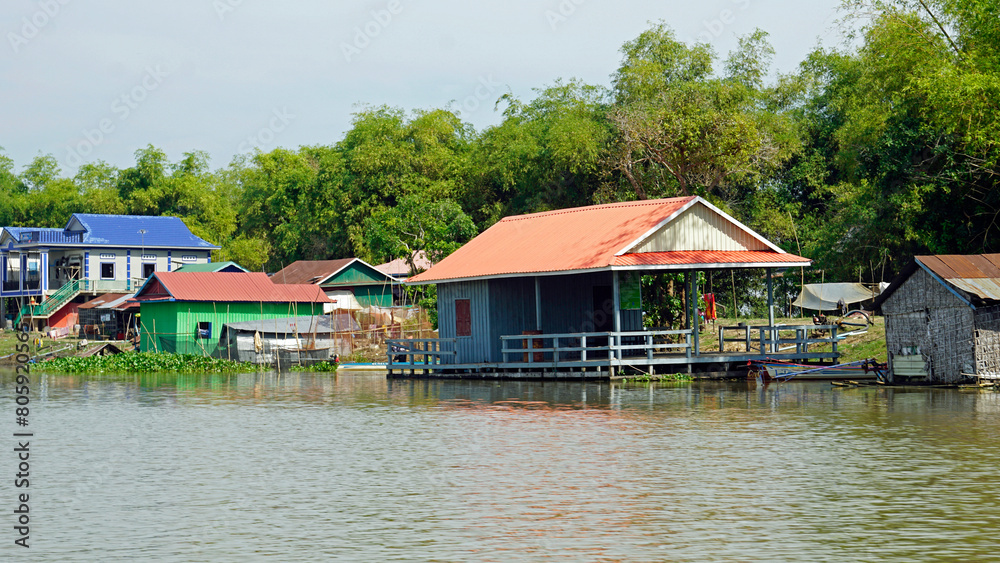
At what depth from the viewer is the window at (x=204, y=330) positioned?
51688 mm

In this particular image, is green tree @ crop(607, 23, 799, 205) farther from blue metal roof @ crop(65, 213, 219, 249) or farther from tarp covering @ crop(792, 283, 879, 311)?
blue metal roof @ crop(65, 213, 219, 249)

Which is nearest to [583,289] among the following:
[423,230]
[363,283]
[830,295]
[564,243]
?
[564,243]

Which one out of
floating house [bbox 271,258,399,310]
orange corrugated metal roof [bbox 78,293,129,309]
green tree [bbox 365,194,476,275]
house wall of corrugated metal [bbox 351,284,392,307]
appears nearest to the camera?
green tree [bbox 365,194,476,275]

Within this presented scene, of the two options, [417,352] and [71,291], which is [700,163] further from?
[71,291]

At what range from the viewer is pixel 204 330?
52.0 m

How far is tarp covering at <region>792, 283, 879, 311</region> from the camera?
148ft

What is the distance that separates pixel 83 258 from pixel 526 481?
61281 mm

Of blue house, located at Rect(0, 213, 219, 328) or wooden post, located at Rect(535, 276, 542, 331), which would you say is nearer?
wooden post, located at Rect(535, 276, 542, 331)

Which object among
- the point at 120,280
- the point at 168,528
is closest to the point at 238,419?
the point at 168,528

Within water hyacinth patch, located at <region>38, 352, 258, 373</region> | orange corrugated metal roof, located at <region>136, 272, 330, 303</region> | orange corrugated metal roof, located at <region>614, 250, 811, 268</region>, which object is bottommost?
water hyacinth patch, located at <region>38, 352, 258, 373</region>

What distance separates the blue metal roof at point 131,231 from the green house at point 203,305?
703 inches

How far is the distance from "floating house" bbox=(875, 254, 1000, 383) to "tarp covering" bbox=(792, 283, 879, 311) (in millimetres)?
17045

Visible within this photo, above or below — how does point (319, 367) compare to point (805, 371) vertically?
above

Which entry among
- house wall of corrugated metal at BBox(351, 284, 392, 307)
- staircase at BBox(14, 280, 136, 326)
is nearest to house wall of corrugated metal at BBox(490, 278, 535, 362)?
house wall of corrugated metal at BBox(351, 284, 392, 307)
